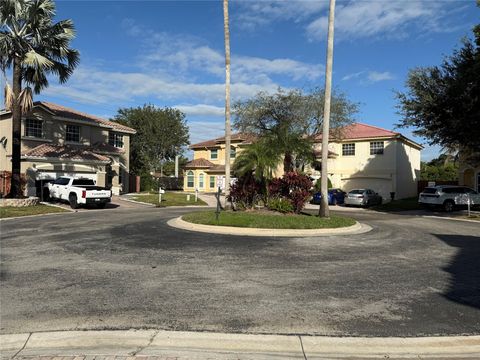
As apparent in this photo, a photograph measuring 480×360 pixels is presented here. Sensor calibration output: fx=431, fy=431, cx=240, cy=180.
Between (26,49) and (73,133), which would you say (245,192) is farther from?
Answer: (73,133)

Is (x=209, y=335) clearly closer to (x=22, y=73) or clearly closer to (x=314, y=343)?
(x=314, y=343)

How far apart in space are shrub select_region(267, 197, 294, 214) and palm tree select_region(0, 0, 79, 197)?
14.5m

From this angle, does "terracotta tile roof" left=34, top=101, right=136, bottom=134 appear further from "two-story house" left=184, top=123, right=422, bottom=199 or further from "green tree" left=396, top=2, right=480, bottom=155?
"green tree" left=396, top=2, right=480, bottom=155

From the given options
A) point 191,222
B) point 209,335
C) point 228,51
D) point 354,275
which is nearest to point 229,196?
point 191,222

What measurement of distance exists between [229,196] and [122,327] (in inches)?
583

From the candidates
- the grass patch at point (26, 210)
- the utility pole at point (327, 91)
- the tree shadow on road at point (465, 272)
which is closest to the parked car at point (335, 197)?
the utility pole at point (327, 91)

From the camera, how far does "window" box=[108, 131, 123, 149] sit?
125 ft

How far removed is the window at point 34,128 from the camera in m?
31.4

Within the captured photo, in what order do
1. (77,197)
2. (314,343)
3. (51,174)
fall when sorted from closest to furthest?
(314,343), (77,197), (51,174)

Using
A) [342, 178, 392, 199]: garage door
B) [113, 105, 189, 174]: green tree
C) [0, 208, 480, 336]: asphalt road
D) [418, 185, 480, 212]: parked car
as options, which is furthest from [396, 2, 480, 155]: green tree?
[113, 105, 189, 174]: green tree

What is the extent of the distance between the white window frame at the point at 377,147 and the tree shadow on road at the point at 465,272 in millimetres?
28738

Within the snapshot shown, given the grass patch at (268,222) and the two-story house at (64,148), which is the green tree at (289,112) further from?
the grass patch at (268,222)

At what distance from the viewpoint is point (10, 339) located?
16.1ft

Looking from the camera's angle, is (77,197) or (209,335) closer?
(209,335)
